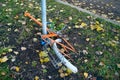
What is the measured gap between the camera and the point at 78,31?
178 inches

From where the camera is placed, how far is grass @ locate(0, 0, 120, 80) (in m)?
3.74

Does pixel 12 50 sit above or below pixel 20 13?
below

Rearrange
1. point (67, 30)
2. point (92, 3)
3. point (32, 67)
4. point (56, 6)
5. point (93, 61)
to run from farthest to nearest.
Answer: point (92, 3)
point (56, 6)
point (67, 30)
point (93, 61)
point (32, 67)

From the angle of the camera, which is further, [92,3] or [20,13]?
[92,3]

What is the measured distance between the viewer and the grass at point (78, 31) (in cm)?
374

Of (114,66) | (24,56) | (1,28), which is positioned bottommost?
(114,66)

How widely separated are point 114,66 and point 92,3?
8.92 feet

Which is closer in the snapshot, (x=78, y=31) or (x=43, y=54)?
(x=43, y=54)

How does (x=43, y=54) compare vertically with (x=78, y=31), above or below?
below

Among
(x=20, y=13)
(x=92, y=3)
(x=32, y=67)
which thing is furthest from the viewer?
(x=92, y=3)

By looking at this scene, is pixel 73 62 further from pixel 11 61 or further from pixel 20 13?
pixel 20 13

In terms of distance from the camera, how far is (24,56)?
12.4ft

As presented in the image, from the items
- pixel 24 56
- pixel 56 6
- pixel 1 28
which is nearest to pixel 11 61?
pixel 24 56

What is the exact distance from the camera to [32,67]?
359cm
